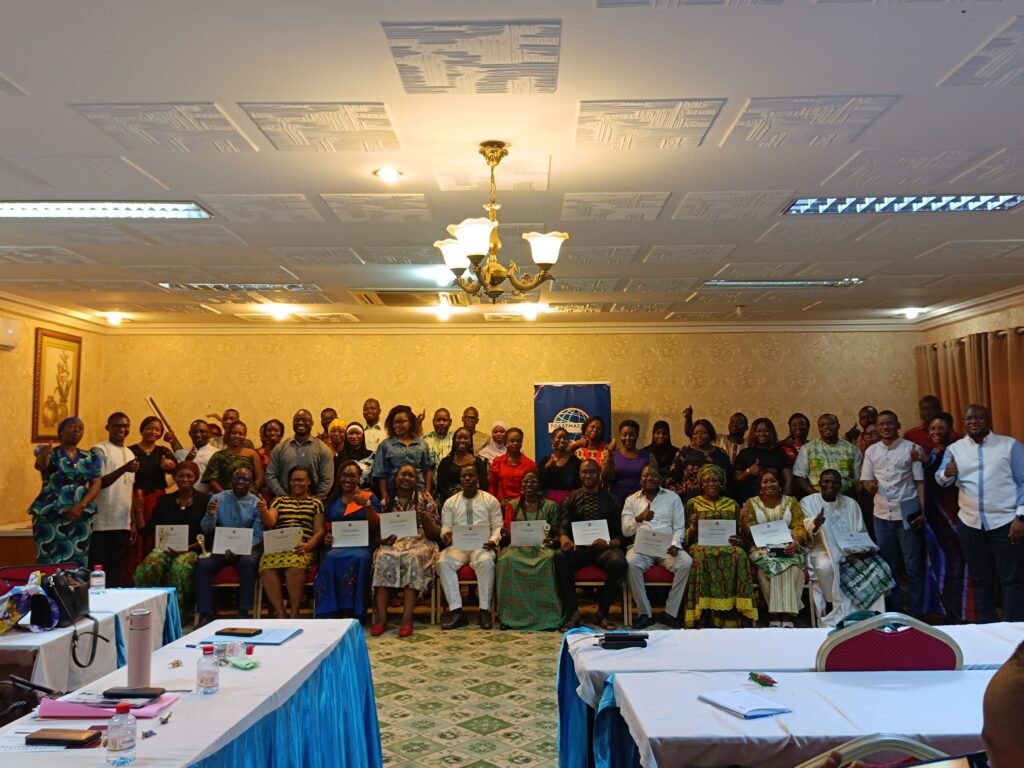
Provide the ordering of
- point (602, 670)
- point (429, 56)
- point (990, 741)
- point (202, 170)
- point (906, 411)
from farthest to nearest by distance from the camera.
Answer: point (906, 411)
point (202, 170)
point (429, 56)
point (602, 670)
point (990, 741)

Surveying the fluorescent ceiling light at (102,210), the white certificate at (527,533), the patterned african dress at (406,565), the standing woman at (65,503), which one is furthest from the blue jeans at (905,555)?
the standing woman at (65,503)

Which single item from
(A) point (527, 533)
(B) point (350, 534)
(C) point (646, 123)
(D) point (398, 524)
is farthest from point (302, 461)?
A: (C) point (646, 123)

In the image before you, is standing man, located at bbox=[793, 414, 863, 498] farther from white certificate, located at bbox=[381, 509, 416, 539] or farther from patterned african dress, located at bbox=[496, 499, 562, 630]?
white certificate, located at bbox=[381, 509, 416, 539]

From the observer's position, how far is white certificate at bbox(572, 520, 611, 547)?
680 cm

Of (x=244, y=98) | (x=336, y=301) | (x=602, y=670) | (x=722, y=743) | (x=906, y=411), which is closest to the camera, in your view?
(x=722, y=743)

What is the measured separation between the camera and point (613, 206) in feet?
17.0

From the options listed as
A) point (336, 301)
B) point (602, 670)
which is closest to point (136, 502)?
point (336, 301)

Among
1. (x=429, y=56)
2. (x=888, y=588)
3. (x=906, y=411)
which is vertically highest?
(x=429, y=56)

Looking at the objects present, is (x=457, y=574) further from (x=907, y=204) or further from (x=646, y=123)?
(x=907, y=204)

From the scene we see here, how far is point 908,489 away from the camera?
272 inches

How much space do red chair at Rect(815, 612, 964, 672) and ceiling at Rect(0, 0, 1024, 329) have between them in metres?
2.18

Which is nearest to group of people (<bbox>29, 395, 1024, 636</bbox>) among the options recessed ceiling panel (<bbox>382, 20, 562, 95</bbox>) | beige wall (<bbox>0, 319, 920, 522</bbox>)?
beige wall (<bbox>0, 319, 920, 522</bbox>)

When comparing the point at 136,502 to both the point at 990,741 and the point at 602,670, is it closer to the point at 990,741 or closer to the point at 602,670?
the point at 602,670

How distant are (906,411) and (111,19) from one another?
1050cm
